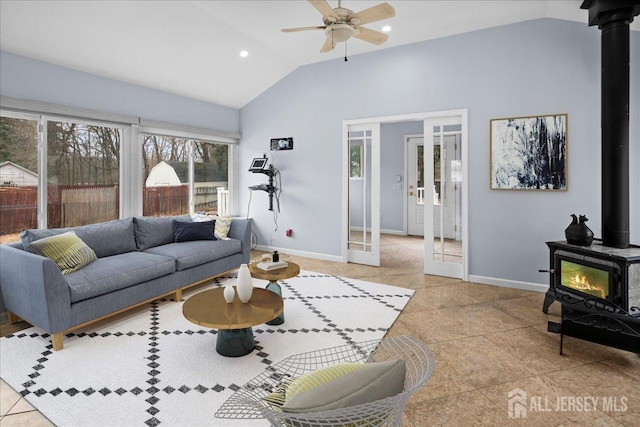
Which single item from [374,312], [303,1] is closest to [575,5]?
[303,1]

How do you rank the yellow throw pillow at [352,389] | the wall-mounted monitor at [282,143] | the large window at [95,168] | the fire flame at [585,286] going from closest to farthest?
the yellow throw pillow at [352,389] < the fire flame at [585,286] < the large window at [95,168] < the wall-mounted monitor at [282,143]

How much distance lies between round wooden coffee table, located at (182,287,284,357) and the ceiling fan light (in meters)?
2.29

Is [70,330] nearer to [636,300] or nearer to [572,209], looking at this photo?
[636,300]

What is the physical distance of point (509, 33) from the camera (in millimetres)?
4047

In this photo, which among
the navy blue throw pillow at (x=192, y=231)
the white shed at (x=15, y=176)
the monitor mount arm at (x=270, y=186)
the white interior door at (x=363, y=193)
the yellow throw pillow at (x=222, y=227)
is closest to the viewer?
the white shed at (x=15, y=176)

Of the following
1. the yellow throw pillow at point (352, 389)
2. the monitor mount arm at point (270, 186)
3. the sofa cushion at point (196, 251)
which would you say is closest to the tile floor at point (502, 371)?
the yellow throw pillow at point (352, 389)

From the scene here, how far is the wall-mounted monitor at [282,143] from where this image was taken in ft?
19.1

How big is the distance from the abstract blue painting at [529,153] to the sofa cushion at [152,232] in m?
4.04

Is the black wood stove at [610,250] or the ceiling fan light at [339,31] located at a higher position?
the ceiling fan light at [339,31]

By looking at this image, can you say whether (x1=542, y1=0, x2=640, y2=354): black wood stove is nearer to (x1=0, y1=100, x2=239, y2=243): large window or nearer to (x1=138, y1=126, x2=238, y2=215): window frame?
(x1=0, y1=100, x2=239, y2=243): large window

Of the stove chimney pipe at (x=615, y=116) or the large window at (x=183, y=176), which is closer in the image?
the stove chimney pipe at (x=615, y=116)

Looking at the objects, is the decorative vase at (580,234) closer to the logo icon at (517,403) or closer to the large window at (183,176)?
the logo icon at (517,403)

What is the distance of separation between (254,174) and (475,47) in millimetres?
3969

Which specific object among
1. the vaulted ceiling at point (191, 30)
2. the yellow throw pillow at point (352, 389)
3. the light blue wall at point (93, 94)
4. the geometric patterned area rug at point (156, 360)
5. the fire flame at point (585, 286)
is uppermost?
the vaulted ceiling at point (191, 30)
